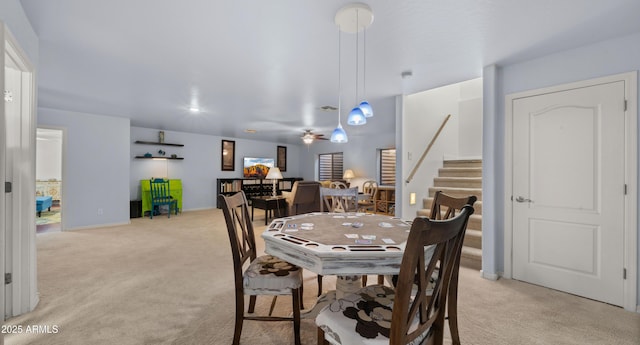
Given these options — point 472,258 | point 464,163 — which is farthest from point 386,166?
point 472,258

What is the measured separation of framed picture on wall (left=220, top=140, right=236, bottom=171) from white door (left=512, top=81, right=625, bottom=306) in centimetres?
718

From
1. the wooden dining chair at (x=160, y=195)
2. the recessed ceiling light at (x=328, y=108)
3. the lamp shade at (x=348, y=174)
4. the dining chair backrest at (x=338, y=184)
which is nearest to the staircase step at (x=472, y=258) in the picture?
the recessed ceiling light at (x=328, y=108)

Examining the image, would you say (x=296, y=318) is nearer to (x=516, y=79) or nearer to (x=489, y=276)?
(x=489, y=276)

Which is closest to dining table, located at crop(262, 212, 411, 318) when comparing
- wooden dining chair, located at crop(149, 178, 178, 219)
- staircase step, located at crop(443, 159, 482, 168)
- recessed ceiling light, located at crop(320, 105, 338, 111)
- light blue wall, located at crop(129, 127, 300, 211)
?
recessed ceiling light, located at crop(320, 105, 338, 111)

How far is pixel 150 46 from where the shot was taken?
A: 2340 mm

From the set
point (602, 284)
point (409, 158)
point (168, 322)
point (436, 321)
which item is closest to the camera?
point (436, 321)

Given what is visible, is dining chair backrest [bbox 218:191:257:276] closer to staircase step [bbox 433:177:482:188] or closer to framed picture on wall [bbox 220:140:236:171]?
staircase step [bbox 433:177:482:188]

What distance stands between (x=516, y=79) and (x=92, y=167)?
22.3 feet

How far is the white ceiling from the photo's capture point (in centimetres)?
179

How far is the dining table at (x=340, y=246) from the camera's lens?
1263mm

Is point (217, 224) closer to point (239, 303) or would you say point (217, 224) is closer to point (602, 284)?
point (239, 303)

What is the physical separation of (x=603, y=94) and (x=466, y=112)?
3335 millimetres

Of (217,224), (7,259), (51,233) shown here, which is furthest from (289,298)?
(51,233)

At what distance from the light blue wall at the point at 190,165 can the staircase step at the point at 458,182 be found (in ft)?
19.8
